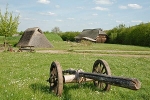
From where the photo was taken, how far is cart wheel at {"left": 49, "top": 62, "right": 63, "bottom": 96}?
269 inches

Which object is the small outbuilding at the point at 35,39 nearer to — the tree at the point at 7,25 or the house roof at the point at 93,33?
the tree at the point at 7,25

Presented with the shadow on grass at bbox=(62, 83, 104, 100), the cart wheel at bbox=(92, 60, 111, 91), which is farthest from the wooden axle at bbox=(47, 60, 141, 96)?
the shadow on grass at bbox=(62, 83, 104, 100)

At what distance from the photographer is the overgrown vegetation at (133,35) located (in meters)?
59.4

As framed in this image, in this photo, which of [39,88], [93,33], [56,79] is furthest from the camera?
[93,33]

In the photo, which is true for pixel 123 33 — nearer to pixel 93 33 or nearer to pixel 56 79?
pixel 93 33

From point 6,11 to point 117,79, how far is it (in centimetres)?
4180

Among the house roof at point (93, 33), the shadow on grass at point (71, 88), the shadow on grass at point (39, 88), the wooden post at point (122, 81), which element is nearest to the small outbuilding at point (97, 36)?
the house roof at point (93, 33)

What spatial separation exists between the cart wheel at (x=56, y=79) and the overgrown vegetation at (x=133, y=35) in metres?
54.9

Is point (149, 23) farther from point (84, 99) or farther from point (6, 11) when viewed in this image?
point (84, 99)

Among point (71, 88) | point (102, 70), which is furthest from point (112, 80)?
point (71, 88)

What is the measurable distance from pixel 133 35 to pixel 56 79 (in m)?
61.6

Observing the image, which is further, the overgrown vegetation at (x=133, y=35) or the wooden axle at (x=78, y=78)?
the overgrown vegetation at (x=133, y=35)

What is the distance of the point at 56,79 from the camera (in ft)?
23.9

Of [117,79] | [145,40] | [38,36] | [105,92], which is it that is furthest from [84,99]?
[145,40]
